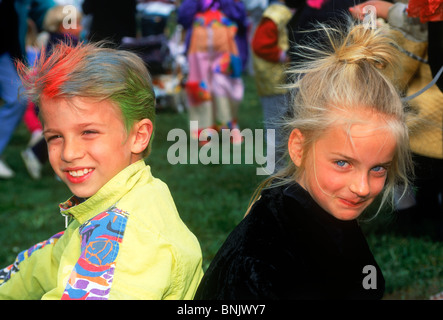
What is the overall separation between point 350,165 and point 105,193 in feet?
2.59

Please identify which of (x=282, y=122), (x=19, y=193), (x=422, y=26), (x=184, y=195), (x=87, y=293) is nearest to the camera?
(x=87, y=293)

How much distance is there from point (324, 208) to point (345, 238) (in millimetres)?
126

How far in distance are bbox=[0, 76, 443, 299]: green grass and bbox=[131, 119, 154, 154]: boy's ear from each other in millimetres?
874

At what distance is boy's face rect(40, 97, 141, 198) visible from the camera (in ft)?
6.66

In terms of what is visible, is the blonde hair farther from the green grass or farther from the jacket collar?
the green grass

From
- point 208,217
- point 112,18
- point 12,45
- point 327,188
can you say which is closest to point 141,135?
point 327,188

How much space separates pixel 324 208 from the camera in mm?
2066

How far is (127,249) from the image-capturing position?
1.83m

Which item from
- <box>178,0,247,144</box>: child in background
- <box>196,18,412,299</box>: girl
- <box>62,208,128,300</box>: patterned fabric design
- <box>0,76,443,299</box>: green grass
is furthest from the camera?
<box>178,0,247,144</box>: child in background

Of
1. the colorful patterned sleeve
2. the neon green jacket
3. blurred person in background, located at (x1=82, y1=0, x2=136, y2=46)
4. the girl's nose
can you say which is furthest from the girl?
blurred person in background, located at (x1=82, y1=0, x2=136, y2=46)

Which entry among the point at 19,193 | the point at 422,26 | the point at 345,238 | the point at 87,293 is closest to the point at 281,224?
the point at 345,238

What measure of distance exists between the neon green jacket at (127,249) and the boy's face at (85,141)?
0.07 meters

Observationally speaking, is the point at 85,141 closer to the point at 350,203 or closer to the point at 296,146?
the point at 296,146

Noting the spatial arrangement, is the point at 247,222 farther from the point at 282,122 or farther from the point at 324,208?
the point at 282,122
